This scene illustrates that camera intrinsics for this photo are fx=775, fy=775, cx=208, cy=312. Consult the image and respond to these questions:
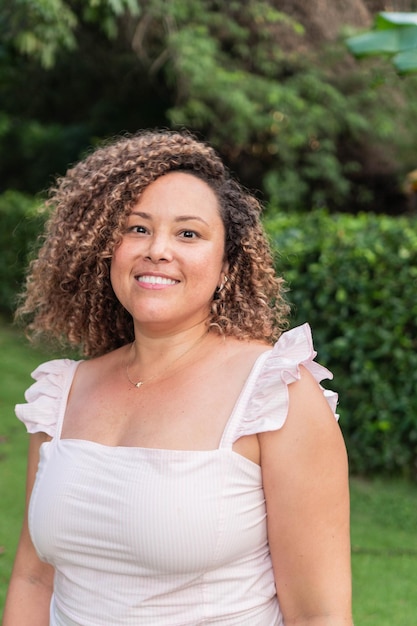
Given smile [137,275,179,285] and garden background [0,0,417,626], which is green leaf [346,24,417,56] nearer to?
garden background [0,0,417,626]

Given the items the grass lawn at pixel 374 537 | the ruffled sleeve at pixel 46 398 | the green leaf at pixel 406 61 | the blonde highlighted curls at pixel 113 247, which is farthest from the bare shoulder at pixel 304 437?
the green leaf at pixel 406 61

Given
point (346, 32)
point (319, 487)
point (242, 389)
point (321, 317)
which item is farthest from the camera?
point (346, 32)

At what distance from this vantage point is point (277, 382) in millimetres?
1704

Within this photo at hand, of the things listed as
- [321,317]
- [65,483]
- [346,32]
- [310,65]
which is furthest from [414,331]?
[310,65]

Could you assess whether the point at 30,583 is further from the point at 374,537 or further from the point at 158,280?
the point at 374,537

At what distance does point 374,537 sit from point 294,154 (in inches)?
327

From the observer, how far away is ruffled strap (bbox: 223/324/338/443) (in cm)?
166

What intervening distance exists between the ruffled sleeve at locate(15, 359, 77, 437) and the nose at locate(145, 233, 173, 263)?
0.47 metres

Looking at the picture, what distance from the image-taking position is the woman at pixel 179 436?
1.66m

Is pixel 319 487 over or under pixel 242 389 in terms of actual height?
under

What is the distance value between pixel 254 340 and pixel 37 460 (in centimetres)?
66

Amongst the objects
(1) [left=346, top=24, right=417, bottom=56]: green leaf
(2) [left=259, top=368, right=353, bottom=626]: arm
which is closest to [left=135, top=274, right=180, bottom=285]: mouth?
(2) [left=259, top=368, right=353, bottom=626]: arm

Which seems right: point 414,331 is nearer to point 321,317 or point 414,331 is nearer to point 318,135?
point 321,317

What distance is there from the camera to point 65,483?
5.87 ft
